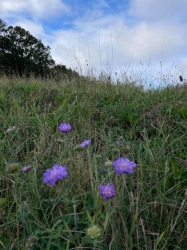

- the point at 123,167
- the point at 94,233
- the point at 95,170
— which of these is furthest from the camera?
the point at 95,170

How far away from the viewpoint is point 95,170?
4.10 ft

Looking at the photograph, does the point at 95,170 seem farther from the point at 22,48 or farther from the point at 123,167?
the point at 22,48

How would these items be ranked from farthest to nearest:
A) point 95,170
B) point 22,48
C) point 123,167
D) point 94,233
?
point 22,48 → point 95,170 → point 123,167 → point 94,233

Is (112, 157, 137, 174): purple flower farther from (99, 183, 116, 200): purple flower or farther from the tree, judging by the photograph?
the tree

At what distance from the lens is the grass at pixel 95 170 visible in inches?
40.6

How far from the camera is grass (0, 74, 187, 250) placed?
103cm

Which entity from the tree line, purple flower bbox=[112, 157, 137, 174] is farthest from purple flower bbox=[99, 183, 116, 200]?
the tree line

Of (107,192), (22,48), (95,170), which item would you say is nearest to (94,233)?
(107,192)

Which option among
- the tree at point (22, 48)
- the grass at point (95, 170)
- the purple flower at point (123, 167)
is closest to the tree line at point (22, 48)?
the tree at point (22, 48)

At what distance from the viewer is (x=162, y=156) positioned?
5.22ft

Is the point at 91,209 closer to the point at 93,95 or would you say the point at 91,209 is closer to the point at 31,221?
the point at 31,221

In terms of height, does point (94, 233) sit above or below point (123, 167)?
below

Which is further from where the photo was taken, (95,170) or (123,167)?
(95,170)

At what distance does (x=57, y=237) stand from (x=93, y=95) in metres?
2.09
